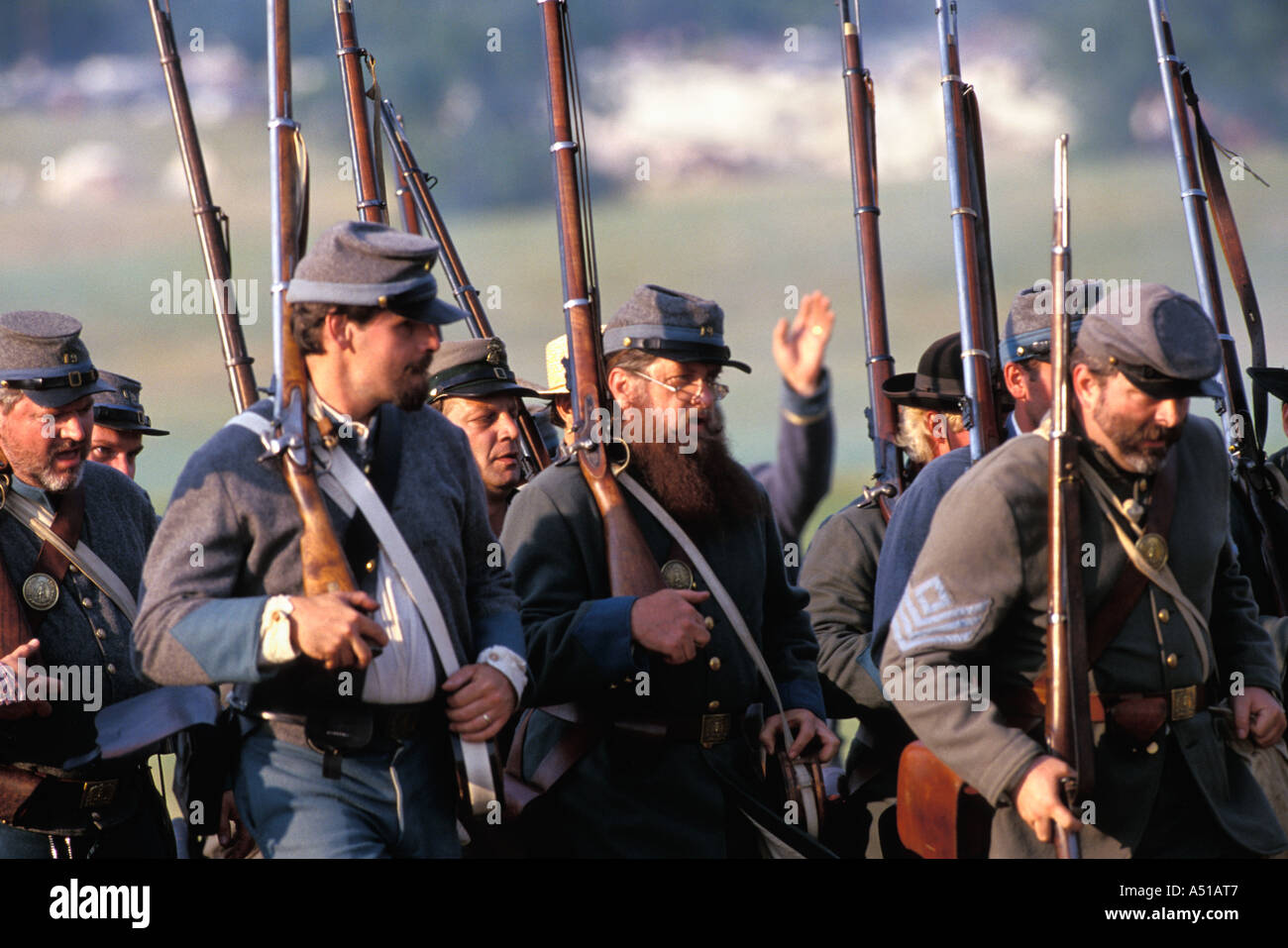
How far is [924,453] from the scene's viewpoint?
621 cm

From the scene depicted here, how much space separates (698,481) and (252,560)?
1.56 metres

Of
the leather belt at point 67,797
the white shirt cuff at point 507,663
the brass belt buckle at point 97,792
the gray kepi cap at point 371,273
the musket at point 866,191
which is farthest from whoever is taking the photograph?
the musket at point 866,191

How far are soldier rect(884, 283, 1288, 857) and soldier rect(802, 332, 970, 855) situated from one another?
1365 mm

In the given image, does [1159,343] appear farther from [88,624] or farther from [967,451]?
[88,624]

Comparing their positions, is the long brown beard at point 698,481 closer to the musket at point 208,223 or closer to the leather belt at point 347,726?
the leather belt at point 347,726

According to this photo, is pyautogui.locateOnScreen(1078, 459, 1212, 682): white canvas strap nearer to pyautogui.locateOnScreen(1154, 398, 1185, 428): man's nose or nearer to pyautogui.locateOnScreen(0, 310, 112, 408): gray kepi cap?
pyautogui.locateOnScreen(1154, 398, 1185, 428): man's nose

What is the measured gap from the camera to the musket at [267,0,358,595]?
3.46 metres

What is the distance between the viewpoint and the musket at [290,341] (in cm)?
346

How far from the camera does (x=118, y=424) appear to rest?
6637 mm

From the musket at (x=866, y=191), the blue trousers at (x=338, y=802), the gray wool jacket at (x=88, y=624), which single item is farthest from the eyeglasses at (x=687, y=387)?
the musket at (x=866, y=191)

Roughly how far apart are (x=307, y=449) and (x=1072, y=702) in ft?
6.24

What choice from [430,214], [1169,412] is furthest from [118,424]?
[1169,412]
